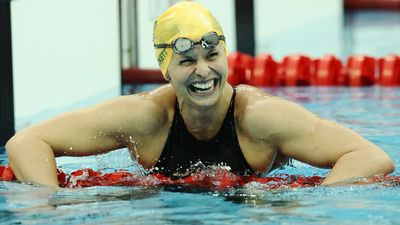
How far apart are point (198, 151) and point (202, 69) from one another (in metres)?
0.45

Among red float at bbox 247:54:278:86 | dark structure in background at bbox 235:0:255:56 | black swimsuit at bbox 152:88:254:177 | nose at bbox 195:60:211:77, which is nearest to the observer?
nose at bbox 195:60:211:77

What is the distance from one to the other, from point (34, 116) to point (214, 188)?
3071mm

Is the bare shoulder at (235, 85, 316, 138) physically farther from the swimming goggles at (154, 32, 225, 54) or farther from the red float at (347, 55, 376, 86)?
the red float at (347, 55, 376, 86)

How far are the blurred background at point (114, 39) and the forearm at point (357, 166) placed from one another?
2.67 meters

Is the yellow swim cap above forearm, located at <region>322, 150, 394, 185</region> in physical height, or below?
above

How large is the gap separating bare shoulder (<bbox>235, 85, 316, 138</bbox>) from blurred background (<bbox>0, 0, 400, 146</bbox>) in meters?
2.33

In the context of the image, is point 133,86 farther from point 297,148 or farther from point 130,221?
point 130,221

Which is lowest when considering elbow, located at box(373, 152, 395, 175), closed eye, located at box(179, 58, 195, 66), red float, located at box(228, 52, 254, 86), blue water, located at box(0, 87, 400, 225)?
blue water, located at box(0, 87, 400, 225)

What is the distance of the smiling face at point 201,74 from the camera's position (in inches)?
136

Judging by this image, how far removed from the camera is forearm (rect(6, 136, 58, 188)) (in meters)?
3.61

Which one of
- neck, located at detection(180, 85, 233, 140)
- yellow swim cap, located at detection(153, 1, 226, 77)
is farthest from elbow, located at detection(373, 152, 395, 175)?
yellow swim cap, located at detection(153, 1, 226, 77)

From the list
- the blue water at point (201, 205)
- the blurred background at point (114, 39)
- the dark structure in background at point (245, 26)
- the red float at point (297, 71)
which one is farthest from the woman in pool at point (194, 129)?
the dark structure in background at point (245, 26)

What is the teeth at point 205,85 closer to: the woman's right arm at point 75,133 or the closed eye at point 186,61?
the closed eye at point 186,61

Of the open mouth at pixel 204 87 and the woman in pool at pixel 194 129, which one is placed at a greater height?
the open mouth at pixel 204 87
